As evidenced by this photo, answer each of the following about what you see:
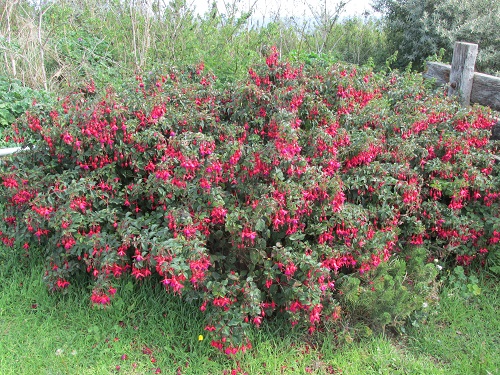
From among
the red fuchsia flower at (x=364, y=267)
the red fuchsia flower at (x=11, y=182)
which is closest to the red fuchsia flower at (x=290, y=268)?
the red fuchsia flower at (x=364, y=267)

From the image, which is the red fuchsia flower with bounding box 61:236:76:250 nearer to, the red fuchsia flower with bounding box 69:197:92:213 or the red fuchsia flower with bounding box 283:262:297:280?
the red fuchsia flower with bounding box 69:197:92:213

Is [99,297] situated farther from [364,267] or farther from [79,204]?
[364,267]

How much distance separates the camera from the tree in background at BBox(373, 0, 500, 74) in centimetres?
642

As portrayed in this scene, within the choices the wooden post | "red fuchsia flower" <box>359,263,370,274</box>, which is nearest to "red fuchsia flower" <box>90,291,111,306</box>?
"red fuchsia flower" <box>359,263,370,274</box>

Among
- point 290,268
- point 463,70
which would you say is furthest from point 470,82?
point 290,268

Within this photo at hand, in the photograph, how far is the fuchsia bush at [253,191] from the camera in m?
2.41

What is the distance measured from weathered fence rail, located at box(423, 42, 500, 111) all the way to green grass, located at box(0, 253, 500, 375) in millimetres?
1788

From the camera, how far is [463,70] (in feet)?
13.0

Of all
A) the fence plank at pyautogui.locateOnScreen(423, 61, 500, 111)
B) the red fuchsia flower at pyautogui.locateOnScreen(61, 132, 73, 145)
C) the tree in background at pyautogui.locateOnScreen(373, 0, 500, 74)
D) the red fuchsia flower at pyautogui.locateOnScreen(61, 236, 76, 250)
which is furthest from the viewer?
the tree in background at pyautogui.locateOnScreen(373, 0, 500, 74)

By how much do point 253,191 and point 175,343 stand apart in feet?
3.30

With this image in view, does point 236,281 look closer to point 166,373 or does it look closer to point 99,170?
point 166,373

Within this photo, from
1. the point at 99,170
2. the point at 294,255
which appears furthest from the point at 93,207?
the point at 294,255

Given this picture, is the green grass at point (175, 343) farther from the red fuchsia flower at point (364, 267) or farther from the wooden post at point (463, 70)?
the wooden post at point (463, 70)

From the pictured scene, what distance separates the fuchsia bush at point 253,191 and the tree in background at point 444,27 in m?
3.38
